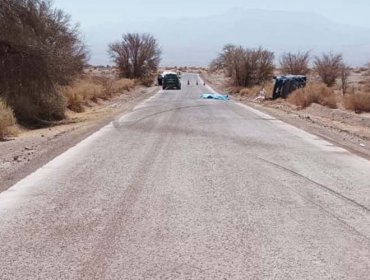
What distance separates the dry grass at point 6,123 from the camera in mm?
20125

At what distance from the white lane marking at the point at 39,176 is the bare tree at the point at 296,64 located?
5157cm

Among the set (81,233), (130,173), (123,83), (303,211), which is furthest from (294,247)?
(123,83)

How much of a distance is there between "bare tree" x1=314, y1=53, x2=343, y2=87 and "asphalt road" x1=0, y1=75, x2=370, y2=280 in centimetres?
4958

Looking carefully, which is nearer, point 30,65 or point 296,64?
point 30,65

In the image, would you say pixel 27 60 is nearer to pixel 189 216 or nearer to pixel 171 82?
pixel 189 216

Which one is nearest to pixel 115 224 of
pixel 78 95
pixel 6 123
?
pixel 6 123

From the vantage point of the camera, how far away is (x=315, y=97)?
35.6m

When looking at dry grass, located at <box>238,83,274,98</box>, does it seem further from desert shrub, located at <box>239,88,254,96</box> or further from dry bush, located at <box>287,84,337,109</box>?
dry bush, located at <box>287,84,337,109</box>

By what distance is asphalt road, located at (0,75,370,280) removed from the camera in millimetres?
5277

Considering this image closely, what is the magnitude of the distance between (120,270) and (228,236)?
1.48m

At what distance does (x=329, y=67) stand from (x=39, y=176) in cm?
5461

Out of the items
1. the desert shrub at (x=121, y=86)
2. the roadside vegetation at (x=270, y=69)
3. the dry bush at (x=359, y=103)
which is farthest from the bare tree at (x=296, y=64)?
the dry bush at (x=359, y=103)

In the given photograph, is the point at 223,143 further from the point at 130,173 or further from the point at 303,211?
the point at 303,211

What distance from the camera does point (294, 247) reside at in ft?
19.2
